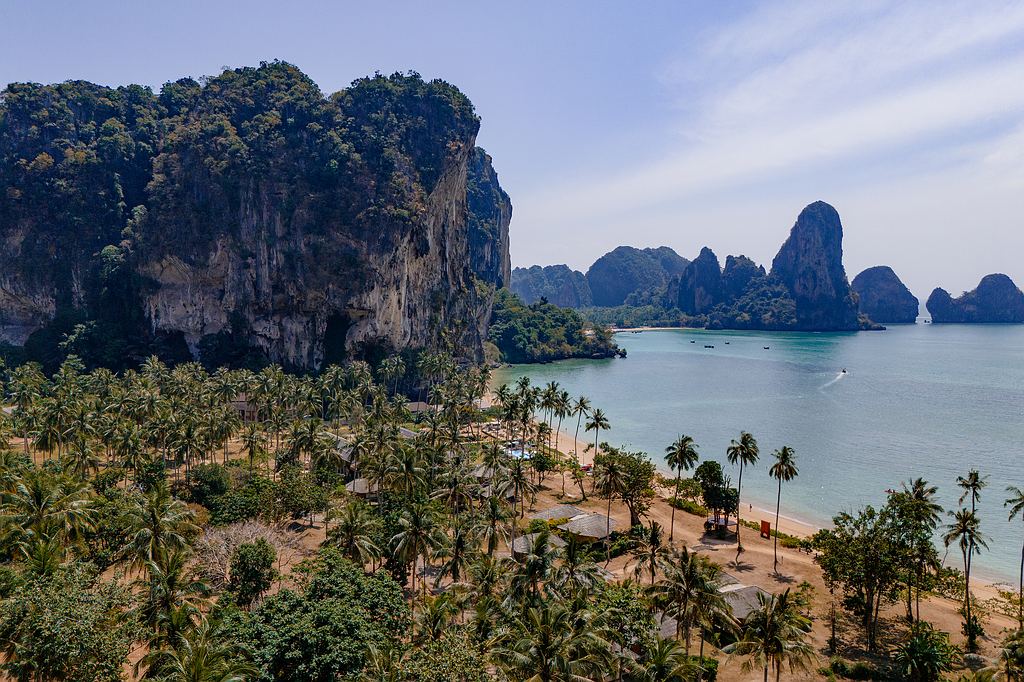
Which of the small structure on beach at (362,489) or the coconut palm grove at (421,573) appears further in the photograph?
the small structure on beach at (362,489)

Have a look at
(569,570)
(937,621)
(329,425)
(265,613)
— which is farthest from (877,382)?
(265,613)

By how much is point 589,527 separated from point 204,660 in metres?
32.3

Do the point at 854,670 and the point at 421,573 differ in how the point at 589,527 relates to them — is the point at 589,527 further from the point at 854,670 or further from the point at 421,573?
the point at 854,670

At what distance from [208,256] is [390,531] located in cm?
8921

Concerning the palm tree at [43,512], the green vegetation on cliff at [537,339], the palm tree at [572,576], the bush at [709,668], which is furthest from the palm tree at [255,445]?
the green vegetation on cliff at [537,339]

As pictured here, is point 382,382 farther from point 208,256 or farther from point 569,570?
point 569,570

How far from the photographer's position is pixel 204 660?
20891mm

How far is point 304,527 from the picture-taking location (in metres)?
48.8

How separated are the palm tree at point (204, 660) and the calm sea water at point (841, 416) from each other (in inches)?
2055

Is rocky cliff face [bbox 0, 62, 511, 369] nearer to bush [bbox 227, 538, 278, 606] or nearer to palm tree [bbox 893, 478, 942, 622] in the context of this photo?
bush [bbox 227, 538, 278, 606]

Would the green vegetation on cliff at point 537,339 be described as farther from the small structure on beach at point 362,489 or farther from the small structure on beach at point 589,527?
the small structure on beach at point 589,527

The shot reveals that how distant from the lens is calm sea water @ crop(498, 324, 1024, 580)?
6241 cm

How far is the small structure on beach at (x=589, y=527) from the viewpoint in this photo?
46312mm

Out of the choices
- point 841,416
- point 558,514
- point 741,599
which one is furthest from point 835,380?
point 741,599
